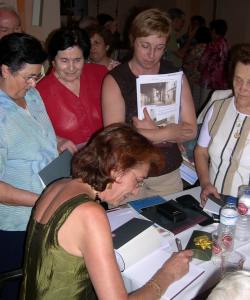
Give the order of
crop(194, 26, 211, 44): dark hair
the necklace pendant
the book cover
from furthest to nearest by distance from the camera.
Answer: crop(194, 26, 211, 44): dark hair, the necklace pendant, the book cover

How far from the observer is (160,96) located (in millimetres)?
2115

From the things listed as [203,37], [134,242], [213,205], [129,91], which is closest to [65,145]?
[129,91]

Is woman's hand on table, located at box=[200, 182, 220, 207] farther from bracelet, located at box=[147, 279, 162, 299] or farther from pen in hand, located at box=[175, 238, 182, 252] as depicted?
bracelet, located at box=[147, 279, 162, 299]

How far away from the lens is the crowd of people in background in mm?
1298

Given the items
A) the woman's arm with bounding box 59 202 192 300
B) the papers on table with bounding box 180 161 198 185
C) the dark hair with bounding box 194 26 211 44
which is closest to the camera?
the woman's arm with bounding box 59 202 192 300

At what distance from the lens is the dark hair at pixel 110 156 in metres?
1.36

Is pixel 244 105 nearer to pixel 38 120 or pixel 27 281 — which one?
pixel 38 120

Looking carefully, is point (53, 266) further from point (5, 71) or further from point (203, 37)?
point (203, 37)

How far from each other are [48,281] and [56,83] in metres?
1.26

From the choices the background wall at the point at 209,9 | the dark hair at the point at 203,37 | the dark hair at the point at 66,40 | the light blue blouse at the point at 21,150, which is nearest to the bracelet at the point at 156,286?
the light blue blouse at the point at 21,150

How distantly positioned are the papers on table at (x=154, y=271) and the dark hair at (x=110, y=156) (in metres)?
0.39

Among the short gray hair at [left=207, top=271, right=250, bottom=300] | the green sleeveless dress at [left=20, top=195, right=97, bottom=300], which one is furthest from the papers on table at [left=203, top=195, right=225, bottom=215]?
the short gray hair at [left=207, top=271, right=250, bottom=300]

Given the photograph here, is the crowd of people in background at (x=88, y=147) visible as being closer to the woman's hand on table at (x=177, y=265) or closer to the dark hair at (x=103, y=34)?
the woman's hand on table at (x=177, y=265)

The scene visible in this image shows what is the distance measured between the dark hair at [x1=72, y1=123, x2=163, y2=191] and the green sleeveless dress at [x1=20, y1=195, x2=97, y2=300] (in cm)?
11
